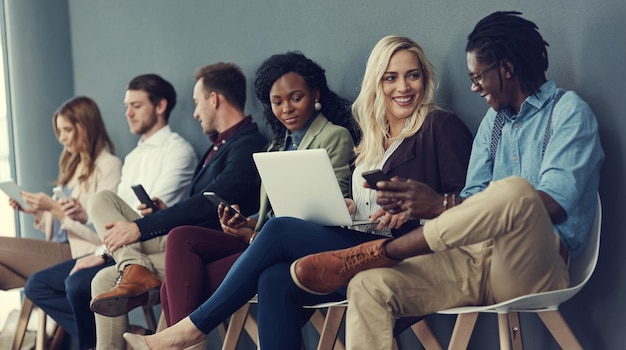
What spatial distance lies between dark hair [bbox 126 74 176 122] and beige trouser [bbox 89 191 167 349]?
2.54 ft

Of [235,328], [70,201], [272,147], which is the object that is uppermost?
[272,147]

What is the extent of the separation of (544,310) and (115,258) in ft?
5.80

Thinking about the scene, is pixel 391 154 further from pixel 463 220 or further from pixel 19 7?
pixel 19 7

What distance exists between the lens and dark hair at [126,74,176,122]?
171 inches

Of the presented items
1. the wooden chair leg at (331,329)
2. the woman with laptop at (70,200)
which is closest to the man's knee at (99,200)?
the woman with laptop at (70,200)

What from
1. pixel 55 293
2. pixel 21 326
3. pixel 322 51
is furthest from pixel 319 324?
pixel 21 326

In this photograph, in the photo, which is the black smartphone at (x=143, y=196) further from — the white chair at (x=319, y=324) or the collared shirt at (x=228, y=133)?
the white chair at (x=319, y=324)

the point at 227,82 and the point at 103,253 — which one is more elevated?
the point at 227,82

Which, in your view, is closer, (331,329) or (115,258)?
(331,329)

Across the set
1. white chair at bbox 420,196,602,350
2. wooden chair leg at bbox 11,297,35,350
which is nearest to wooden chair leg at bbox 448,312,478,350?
white chair at bbox 420,196,602,350

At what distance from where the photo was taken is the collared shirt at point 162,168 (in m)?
4.05

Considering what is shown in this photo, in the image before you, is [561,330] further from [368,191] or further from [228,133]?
[228,133]

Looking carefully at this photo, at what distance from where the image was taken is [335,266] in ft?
7.70

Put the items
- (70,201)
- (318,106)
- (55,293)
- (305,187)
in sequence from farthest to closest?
(70,201), (55,293), (318,106), (305,187)
